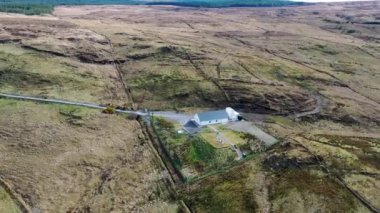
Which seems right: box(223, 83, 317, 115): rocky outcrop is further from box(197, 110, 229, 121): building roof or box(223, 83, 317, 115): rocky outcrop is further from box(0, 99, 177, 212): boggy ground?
box(0, 99, 177, 212): boggy ground

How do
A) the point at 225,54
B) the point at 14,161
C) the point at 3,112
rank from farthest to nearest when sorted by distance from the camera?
the point at 225,54, the point at 3,112, the point at 14,161

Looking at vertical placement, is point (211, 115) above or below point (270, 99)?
above

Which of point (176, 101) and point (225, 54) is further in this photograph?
point (225, 54)

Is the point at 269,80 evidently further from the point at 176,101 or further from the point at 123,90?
the point at 123,90

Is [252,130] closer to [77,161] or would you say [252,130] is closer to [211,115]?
[211,115]

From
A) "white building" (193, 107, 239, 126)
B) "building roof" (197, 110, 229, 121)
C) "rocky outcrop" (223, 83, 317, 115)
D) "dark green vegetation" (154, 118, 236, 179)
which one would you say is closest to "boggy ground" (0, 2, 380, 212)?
"rocky outcrop" (223, 83, 317, 115)

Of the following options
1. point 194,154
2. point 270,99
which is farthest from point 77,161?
point 270,99

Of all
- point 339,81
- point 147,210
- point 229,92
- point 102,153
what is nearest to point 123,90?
point 229,92

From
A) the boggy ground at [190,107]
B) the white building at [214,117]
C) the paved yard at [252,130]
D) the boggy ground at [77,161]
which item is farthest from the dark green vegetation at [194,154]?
the paved yard at [252,130]
